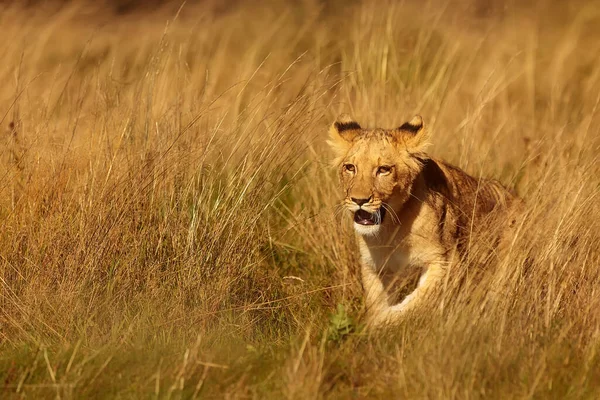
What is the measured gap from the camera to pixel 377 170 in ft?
17.8

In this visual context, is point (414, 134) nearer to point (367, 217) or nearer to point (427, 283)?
point (367, 217)

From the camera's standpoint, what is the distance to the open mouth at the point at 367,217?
213 inches

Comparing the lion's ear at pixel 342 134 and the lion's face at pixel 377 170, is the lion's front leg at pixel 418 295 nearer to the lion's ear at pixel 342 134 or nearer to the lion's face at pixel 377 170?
the lion's face at pixel 377 170

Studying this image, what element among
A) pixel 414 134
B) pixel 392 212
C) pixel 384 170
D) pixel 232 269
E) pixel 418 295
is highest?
pixel 414 134

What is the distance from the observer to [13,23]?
7.25 metres

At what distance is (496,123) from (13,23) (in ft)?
12.8

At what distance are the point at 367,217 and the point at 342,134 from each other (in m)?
0.56

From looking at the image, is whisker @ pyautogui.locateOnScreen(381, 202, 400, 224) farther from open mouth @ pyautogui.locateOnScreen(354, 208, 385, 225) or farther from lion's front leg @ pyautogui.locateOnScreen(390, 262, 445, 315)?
lion's front leg @ pyautogui.locateOnScreen(390, 262, 445, 315)

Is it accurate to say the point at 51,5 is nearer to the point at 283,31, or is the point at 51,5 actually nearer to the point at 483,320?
the point at 283,31

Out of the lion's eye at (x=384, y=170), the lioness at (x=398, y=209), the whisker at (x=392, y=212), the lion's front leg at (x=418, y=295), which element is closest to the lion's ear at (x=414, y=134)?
the lioness at (x=398, y=209)

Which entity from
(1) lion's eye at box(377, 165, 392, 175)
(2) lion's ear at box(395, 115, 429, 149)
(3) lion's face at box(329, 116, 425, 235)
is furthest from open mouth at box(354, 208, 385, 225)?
(2) lion's ear at box(395, 115, 429, 149)

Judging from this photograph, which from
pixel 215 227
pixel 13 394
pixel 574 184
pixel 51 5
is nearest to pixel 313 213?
pixel 215 227

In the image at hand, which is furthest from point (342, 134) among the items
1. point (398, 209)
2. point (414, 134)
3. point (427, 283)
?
point (427, 283)

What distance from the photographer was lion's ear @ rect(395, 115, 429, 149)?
5.57 m
